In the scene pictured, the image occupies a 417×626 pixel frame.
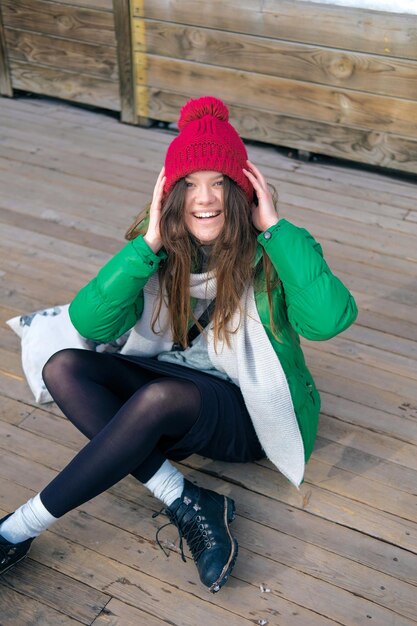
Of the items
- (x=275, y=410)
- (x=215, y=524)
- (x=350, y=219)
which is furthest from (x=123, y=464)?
(x=350, y=219)

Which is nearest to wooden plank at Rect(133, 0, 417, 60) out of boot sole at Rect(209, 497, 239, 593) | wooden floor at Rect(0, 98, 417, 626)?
wooden floor at Rect(0, 98, 417, 626)

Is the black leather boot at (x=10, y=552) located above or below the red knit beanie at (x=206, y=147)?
below

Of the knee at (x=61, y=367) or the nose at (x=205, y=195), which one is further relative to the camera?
the knee at (x=61, y=367)

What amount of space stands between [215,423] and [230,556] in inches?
12.7

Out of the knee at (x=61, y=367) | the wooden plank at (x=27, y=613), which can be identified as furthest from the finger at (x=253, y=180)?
the wooden plank at (x=27, y=613)

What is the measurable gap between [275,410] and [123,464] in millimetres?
A: 406

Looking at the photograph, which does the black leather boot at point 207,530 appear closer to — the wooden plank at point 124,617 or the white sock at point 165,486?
the white sock at point 165,486

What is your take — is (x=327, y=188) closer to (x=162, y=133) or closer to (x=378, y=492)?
(x=162, y=133)

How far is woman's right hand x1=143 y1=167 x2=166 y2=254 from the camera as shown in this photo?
1.86 metres

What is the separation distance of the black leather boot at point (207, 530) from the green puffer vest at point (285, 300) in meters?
0.30

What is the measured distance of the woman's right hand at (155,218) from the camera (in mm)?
1857

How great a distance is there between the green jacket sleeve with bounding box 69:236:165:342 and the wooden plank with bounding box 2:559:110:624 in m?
0.60

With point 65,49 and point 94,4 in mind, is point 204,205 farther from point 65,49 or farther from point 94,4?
point 65,49

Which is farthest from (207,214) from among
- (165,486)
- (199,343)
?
(165,486)
